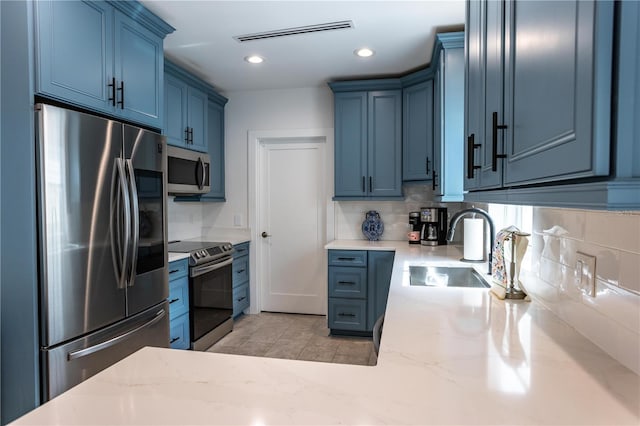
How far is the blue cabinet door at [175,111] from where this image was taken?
312cm

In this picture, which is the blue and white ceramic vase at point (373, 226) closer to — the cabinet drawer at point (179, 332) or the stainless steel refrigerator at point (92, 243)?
the cabinet drawer at point (179, 332)

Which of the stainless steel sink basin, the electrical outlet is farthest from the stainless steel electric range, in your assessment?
the electrical outlet

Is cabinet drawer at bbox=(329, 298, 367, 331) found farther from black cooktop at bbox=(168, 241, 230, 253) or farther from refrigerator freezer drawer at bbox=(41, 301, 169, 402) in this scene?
refrigerator freezer drawer at bbox=(41, 301, 169, 402)

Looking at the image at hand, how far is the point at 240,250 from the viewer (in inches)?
157

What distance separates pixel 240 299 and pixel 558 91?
3.80 meters

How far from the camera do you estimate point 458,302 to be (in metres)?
1.52

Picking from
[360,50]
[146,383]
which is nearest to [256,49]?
[360,50]

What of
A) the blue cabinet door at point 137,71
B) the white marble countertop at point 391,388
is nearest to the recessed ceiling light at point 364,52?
the blue cabinet door at point 137,71

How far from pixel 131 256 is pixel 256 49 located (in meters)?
1.91

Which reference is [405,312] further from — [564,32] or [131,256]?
[131,256]

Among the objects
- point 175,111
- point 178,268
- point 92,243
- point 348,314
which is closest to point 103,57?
point 92,243

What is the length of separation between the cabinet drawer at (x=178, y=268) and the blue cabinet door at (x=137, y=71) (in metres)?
0.99

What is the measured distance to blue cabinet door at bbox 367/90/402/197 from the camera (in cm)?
361

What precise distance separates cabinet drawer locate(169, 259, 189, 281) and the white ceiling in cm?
169
